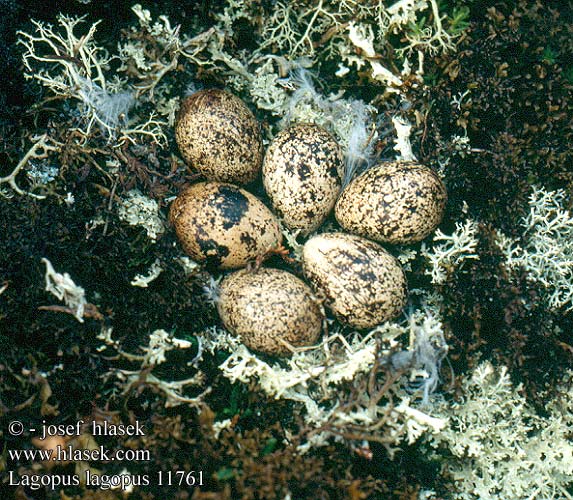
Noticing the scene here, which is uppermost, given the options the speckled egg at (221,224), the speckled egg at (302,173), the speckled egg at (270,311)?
the speckled egg at (302,173)

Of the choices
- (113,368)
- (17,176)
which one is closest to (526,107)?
(113,368)

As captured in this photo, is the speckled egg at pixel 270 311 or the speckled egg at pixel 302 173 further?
the speckled egg at pixel 302 173

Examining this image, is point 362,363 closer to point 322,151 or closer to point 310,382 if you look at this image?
point 310,382

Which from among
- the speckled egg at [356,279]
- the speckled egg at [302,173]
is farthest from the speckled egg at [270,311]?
the speckled egg at [302,173]

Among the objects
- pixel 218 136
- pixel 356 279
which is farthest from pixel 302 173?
pixel 356 279

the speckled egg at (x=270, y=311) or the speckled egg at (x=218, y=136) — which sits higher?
the speckled egg at (x=218, y=136)

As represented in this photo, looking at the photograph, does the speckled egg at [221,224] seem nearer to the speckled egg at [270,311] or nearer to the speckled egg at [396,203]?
the speckled egg at [270,311]

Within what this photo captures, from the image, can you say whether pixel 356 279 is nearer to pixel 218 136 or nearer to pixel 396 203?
pixel 396 203
